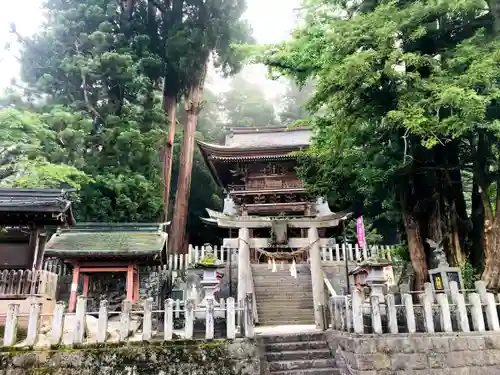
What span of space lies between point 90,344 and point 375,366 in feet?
15.1

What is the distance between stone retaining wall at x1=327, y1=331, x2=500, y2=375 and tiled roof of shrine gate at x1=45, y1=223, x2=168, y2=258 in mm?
6987

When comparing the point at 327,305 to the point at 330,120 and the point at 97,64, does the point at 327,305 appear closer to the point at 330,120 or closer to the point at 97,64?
the point at 330,120

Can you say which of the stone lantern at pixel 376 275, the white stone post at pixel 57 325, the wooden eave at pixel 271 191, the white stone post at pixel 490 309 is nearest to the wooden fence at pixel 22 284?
the white stone post at pixel 57 325

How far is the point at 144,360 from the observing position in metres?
5.52

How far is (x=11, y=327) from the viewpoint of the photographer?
221 inches

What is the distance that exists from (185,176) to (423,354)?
1571cm

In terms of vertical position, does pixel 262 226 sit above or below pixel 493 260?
above

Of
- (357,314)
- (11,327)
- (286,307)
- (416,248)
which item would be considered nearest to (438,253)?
(416,248)

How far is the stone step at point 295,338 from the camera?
708 centimetres

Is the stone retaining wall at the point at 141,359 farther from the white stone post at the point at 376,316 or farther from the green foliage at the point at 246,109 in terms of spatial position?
the green foliage at the point at 246,109

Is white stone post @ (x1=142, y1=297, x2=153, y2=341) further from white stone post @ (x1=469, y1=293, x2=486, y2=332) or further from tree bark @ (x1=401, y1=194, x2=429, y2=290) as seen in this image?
tree bark @ (x1=401, y1=194, x2=429, y2=290)

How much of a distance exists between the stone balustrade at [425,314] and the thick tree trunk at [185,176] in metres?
13.2

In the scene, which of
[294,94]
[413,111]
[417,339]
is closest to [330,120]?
[413,111]

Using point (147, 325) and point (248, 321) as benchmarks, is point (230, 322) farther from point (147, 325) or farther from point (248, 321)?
point (147, 325)
